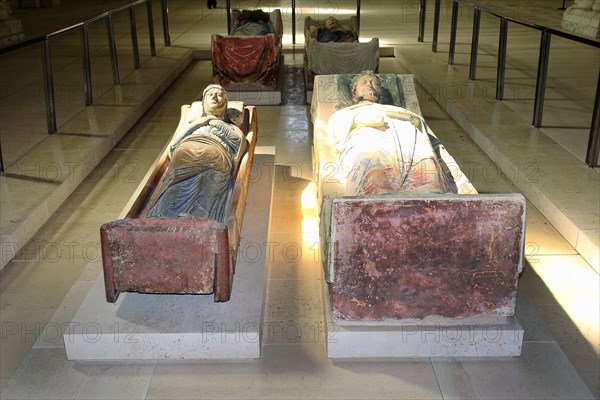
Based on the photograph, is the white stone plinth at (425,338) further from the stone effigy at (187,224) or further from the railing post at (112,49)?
the railing post at (112,49)

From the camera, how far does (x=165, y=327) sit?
3.43 m

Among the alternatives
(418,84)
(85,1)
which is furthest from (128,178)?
(85,1)

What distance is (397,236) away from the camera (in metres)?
3.25

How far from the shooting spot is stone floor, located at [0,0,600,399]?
10.8 feet

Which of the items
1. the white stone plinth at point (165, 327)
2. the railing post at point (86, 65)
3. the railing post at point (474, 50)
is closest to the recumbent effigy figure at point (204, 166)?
the white stone plinth at point (165, 327)

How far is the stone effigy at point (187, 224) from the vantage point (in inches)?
134

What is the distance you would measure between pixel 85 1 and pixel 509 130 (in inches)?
631

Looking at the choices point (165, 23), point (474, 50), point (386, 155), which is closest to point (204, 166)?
point (386, 155)

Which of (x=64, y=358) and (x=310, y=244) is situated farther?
(x=310, y=244)

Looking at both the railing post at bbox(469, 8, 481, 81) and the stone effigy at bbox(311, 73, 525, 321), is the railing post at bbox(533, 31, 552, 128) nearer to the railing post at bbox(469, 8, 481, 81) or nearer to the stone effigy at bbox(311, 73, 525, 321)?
the railing post at bbox(469, 8, 481, 81)

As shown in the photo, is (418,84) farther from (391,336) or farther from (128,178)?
(391,336)

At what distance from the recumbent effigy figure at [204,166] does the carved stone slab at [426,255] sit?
946 millimetres

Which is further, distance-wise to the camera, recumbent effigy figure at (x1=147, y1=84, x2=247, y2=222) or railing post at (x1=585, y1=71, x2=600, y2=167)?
railing post at (x1=585, y1=71, x2=600, y2=167)

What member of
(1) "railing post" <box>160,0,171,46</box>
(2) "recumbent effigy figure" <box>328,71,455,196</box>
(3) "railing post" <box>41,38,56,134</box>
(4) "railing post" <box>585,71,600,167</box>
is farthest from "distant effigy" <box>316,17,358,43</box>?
(2) "recumbent effigy figure" <box>328,71,455,196</box>
